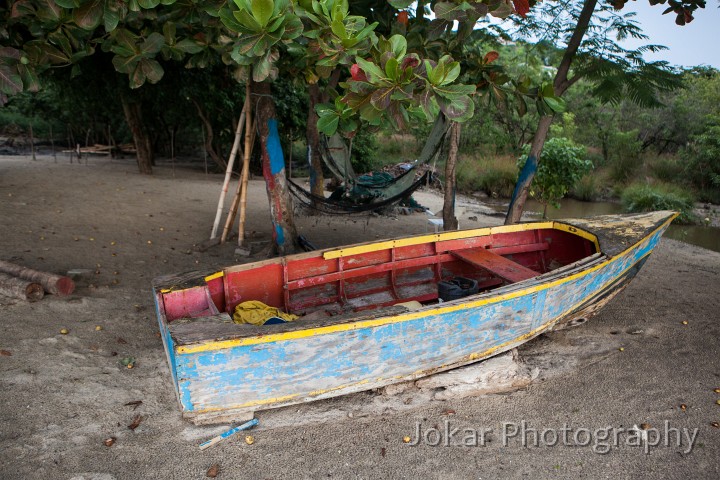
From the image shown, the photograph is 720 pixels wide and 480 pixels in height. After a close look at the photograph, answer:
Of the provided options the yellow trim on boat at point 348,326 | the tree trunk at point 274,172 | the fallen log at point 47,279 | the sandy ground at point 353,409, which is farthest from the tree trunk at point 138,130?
the yellow trim on boat at point 348,326

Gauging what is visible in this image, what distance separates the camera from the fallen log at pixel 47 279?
4184 mm

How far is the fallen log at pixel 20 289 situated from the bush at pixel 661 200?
34.5ft

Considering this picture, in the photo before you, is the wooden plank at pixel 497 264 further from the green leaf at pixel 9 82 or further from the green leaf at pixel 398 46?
the green leaf at pixel 9 82

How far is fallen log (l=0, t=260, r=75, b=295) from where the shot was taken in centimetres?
418

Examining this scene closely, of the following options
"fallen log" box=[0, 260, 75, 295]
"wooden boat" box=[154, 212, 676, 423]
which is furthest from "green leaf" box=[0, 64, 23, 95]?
"fallen log" box=[0, 260, 75, 295]

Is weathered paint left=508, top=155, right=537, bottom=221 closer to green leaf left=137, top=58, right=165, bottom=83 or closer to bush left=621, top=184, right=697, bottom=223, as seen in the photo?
green leaf left=137, top=58, right=165, bottom=83

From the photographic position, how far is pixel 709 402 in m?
3.30

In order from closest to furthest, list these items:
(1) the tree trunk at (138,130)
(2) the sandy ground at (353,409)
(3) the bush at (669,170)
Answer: (2) the sandy ground at (353,409) < (1) the tree trunk at (138,130) < (3) the bush at (669,170)

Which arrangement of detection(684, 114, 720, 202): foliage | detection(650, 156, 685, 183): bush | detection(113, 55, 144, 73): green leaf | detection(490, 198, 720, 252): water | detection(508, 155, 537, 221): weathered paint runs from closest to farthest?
detection(113, 55, 144, 73): green leaf
detection(508, 155, 537, 221): weathered paint
detection(490, 198, 720, 252): water
detection(684, 114, 720, 202): foliage
detection(650, 156, 685, 183): bush

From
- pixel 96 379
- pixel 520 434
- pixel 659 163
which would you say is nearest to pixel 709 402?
pixel 520 434

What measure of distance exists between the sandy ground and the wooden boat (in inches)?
10.4

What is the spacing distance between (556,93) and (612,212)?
6.62 meters

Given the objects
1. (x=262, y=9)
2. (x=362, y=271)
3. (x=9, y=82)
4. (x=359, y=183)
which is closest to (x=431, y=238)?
(x=362, y=271)

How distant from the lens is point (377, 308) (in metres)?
3.73
